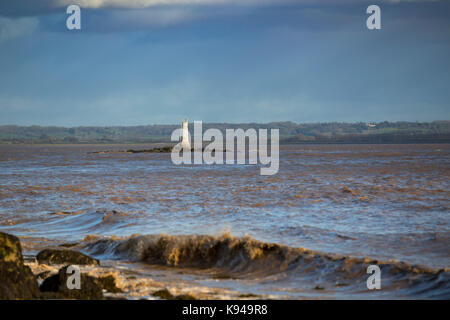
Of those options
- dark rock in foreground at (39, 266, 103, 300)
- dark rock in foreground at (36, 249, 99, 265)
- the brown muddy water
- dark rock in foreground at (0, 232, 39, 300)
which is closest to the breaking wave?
the brown muddy water

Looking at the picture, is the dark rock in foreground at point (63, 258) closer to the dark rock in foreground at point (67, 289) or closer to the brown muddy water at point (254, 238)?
the brown muddy water at point (254, 238)

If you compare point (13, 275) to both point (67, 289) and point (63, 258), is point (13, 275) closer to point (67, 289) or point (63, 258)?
point (67, 289)

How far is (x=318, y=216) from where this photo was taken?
54.2ft

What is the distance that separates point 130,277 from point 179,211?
8.92 m

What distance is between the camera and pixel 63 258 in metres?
10.5

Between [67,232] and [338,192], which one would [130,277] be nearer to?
[67,232]

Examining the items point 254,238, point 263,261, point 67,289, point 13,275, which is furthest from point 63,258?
point 254,238

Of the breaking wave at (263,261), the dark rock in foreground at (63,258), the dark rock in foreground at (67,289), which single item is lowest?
the breaking wave at (263,261)

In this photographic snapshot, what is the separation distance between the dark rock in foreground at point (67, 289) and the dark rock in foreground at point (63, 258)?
7.91 feet

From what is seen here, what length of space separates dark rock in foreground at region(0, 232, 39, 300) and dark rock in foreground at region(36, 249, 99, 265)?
2884mm

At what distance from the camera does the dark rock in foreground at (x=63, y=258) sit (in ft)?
34.0

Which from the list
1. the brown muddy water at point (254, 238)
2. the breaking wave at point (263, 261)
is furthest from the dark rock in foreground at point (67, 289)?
the breaking wave at point (263, 261)

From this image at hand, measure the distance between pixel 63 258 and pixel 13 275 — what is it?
343cm
